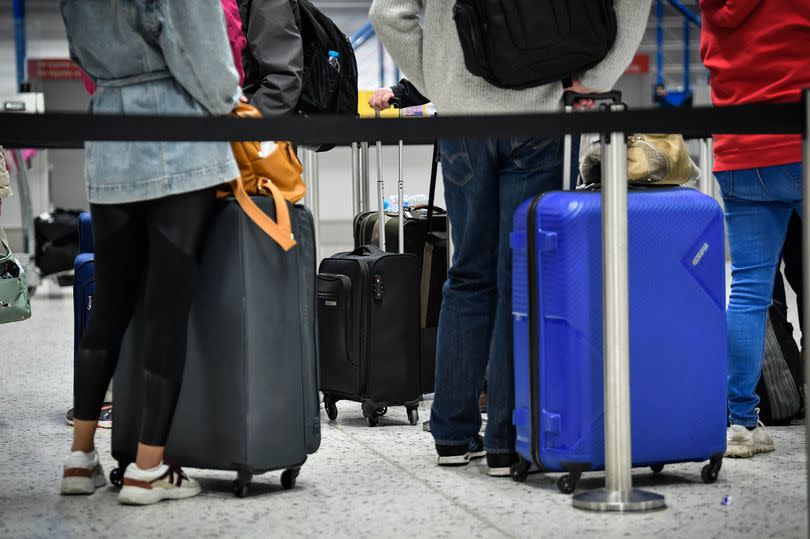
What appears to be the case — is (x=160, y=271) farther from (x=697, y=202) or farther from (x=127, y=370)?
(x=697, y=202)

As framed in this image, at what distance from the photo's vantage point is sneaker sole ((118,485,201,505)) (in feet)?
7.27

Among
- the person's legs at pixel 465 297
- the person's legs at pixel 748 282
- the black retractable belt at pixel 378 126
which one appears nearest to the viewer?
the black retractable belt at pixel 378 126

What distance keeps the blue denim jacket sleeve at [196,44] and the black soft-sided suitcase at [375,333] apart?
1155 millimetres

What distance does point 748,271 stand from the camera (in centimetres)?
275

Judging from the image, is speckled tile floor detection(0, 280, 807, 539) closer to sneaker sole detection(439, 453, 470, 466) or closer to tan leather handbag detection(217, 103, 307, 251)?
sneaker sole detection(439, 453, 470, 466)

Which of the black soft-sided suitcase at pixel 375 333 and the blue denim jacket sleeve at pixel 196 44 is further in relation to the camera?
the black soft-sided suitcase at pixel 375 333

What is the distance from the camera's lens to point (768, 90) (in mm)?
2607

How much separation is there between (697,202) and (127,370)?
1.28 m

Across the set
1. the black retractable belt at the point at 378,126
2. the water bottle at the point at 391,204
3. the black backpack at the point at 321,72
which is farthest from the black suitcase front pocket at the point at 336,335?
the black retractable belt at the point at 378,126

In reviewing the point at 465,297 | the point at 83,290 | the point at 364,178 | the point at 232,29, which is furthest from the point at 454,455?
the point at 364,178

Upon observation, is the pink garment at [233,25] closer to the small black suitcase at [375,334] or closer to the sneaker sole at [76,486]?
the small black suitcase at [375,334]

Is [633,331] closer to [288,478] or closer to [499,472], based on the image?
[499,472]

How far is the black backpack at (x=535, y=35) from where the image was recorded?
230 cm

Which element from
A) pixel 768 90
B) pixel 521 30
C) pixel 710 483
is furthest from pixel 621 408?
pixel 768 90
